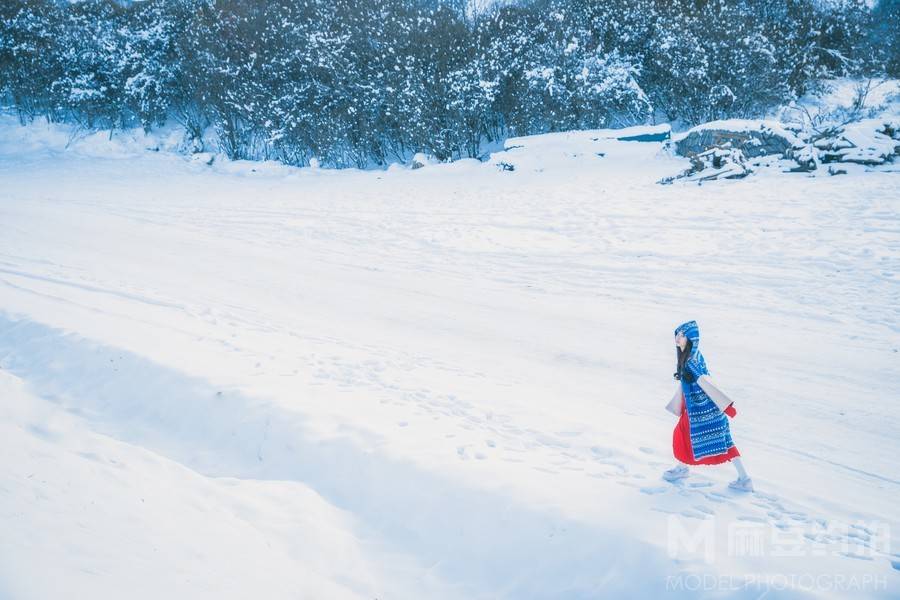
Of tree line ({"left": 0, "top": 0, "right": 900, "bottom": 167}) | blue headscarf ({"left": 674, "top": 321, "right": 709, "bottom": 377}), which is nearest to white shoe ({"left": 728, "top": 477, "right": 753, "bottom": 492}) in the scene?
blue headscarf ({"left": 674, "top": 321, "right": 709, "bottom": 377})

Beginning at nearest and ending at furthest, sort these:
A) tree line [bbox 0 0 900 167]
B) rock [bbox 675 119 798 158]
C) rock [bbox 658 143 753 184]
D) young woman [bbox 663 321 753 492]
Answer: young woman [bbox 663 321 753 492]
rock [bbox 658 143 753 184]
rock [bbox 675 119 798 158]
tree line [bbox 0 0 900 167]

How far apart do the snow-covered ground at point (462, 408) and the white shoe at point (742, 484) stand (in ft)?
0.21

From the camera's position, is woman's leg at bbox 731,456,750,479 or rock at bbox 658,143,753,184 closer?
woman's leg at bbox 731,456,750,479

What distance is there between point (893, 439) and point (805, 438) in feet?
2.32

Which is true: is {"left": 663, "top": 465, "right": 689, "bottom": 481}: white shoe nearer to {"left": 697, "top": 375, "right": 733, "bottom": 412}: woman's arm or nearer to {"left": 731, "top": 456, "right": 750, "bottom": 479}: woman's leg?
{"left": 731, "top": 456, "right": 750, "bottom": 479}: woman's leg

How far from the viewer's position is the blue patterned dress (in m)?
3.81

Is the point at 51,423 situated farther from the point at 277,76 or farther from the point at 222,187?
the point at 277,76

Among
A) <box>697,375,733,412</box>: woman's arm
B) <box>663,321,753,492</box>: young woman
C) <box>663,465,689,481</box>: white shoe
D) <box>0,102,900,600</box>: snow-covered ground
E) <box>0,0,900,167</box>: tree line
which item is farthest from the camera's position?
<box>0,0,900,167</box>: tree line

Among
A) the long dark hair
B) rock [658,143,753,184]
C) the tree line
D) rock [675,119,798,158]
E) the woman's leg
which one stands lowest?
the woman's leg

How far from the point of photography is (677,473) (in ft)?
13.4

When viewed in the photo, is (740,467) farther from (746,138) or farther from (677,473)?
(746,138)

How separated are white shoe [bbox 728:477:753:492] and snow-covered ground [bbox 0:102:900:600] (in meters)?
0.06

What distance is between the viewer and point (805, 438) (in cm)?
461

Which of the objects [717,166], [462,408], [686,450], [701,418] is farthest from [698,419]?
[717,166]
